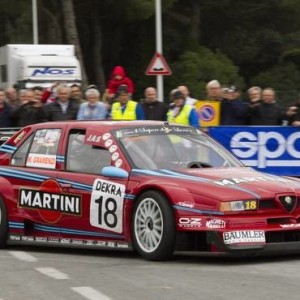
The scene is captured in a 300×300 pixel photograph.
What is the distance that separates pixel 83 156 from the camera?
10156 millimetres

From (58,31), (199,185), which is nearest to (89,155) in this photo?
(199,185)

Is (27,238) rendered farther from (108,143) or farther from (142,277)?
(142,277)

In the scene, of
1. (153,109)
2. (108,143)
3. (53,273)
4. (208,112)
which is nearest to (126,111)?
(153,109)

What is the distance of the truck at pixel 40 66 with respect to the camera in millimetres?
31500

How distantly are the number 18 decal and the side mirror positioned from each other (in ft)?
0.29

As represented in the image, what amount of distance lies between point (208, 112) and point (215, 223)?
715cm

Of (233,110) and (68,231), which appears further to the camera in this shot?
(233,110)

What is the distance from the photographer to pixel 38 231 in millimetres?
10461

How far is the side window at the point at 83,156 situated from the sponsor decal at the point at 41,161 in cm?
21

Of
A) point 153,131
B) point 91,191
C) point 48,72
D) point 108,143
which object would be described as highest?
point 48,72

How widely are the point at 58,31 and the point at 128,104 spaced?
36.5 meters

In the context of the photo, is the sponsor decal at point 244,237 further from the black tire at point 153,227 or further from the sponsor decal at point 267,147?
the sponsor decal at point 267,147

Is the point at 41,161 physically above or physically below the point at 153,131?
below

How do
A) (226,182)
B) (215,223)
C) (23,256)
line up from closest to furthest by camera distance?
(215,223) < (226,182) < (23,256)
